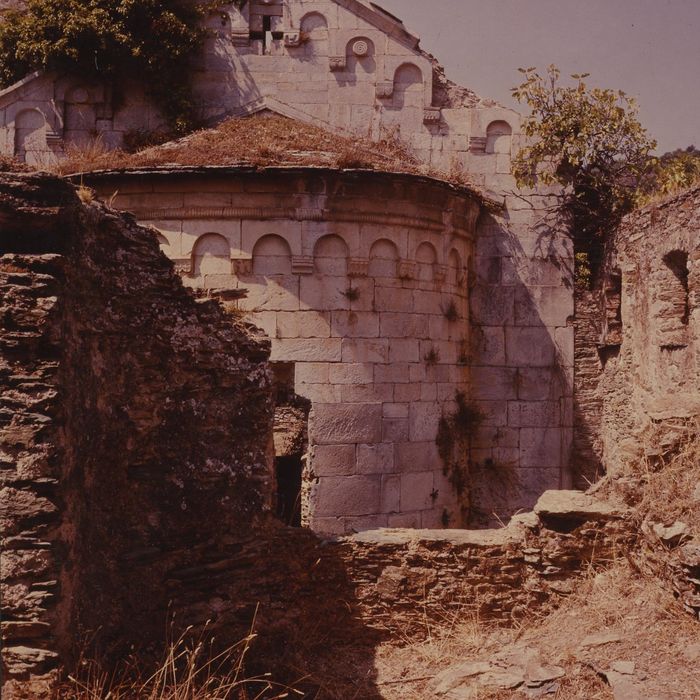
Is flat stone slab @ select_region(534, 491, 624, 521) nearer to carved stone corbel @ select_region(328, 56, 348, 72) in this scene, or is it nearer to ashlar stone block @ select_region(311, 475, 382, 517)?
ashlar stone block @ select_region(311, 475, 382, 517)

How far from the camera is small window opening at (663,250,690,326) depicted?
30.7 feet

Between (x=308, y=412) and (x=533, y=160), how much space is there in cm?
520

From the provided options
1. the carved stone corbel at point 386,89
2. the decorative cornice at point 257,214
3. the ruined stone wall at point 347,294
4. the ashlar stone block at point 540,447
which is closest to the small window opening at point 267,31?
the carved stone corbel at point 386,89

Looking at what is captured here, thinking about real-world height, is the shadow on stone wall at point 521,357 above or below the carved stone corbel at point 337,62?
below

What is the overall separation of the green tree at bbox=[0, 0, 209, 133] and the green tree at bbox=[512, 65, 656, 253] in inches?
194

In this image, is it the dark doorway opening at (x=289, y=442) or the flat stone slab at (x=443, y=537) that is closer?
the flat stone slab at (x=443, y=537)

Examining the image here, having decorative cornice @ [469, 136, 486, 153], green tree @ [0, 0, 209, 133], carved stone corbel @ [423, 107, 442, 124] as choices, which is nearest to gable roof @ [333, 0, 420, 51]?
carved stone corbel @ [423, 107, 442, 124]

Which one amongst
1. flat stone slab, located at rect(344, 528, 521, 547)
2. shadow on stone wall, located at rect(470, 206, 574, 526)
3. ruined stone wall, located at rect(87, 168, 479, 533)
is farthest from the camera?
shadow on stone wall, located at rect(470, 206, 574, 526)

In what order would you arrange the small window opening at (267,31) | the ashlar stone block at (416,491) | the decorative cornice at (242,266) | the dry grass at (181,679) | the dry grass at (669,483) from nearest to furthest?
the dry grass at (181,679), the dry grass at (669,483), the decorative cornice at (242,266), the ashlar stone block at (416,491), the small window opening at (267,31)

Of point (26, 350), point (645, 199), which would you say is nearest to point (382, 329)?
point (645, 199)

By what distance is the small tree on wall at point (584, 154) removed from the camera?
38.1 ft

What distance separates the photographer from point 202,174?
9133 millimetres

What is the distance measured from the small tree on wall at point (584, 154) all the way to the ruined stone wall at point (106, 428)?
7.30m

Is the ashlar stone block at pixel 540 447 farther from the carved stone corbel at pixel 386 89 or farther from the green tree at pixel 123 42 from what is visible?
the green tree at pixel 123 42
